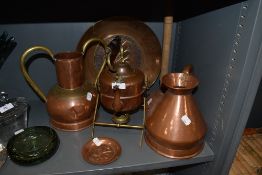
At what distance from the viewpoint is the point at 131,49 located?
105 cm

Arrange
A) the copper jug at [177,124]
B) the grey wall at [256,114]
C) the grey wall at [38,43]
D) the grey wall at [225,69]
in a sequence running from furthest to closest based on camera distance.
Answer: the grey wall at [256,114] → the grey wall at [38,43] → the copper jug at [177,124] → the grey wall at [225,69]

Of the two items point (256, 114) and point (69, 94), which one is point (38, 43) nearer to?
point (69, 94)

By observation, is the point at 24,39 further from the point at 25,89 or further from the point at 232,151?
the point at 232,151

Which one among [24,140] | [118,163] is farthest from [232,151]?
[24,140]

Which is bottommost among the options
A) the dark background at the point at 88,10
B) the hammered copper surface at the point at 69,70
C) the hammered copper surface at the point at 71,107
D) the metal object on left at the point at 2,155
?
the metal object on left at the point at 2,155

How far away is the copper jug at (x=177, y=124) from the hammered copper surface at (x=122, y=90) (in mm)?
101

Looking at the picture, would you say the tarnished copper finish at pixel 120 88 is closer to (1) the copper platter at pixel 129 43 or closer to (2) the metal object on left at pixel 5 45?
(1) the copper platter at pixel 129 43

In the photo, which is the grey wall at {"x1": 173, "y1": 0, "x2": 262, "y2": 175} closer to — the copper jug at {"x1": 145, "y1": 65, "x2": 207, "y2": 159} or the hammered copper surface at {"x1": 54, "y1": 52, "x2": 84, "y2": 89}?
the copper jug at {"x1": 145, "y1": 65, "x2": 207, "y2": 159}

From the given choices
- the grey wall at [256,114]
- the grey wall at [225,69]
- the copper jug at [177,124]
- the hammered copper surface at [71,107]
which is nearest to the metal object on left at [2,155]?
the hammered copper surface at [71,107]

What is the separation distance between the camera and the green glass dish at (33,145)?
76 cm

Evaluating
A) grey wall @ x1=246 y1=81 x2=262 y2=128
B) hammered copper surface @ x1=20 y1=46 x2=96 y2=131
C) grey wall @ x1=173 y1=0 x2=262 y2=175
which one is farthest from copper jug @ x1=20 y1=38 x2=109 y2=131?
grey wall @ x1=246 y1=81 x2=262 y2=128

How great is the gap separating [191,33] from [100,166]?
621mm

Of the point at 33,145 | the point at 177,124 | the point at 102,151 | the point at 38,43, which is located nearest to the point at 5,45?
the point at 38,43

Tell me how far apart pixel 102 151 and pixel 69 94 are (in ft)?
0.81
